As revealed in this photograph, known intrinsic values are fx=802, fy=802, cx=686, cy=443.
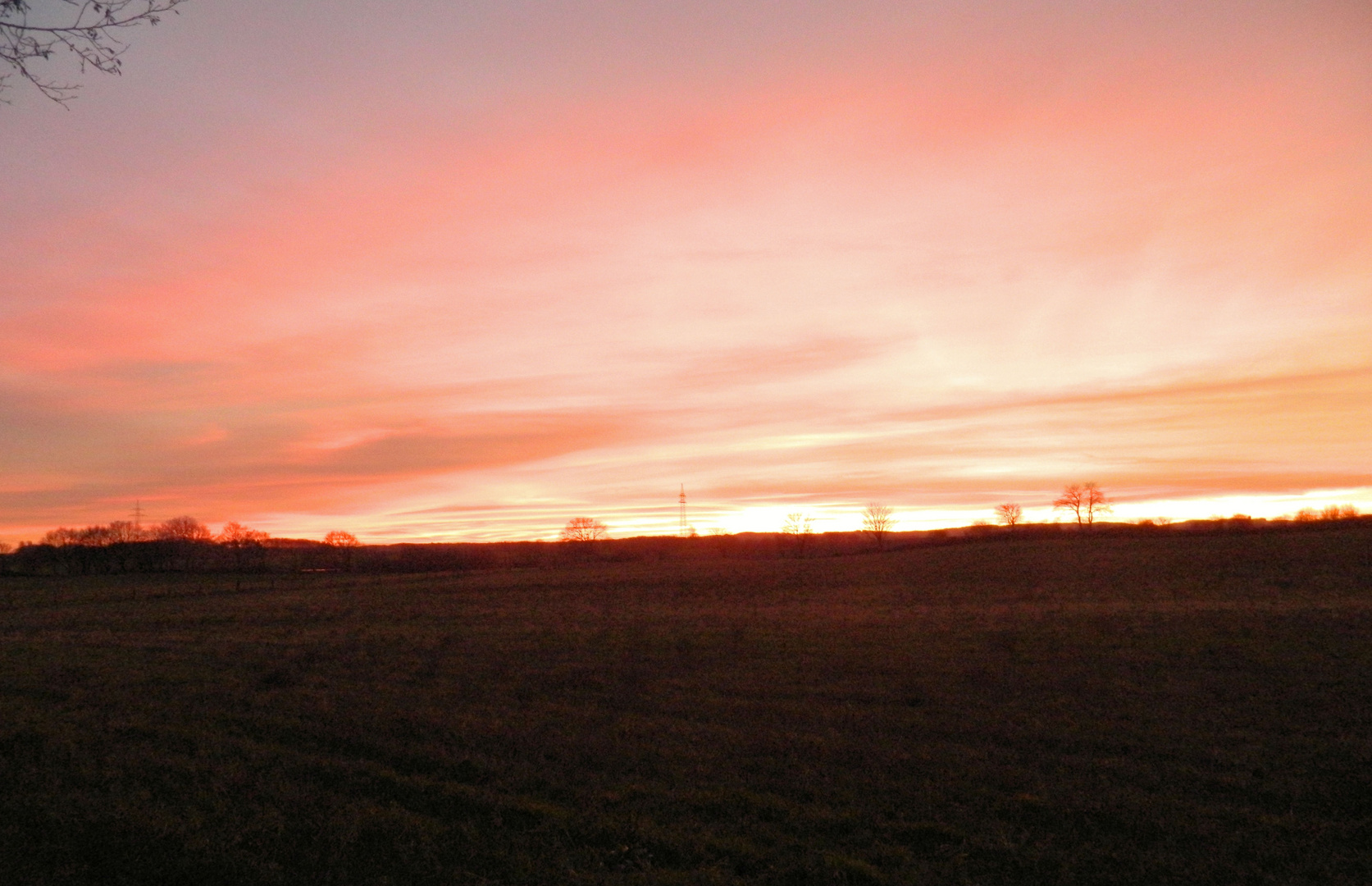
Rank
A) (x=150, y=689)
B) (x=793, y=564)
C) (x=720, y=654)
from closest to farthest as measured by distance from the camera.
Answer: (x=150, y=689) → (x=720, y=654) → (x=793, y=564)

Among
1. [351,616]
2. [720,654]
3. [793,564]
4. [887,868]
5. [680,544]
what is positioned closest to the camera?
[887,868]

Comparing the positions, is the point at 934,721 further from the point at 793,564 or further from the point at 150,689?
the point at 793,564

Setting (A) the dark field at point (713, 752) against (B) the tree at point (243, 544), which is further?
(B) the tree at point (243, 544)

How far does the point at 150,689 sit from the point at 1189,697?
2088 cm

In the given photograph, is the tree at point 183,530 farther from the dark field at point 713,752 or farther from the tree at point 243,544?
the dark field at point 713,752

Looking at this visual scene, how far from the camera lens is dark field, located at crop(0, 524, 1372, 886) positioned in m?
7.88

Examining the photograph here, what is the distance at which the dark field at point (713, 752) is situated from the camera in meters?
7.88

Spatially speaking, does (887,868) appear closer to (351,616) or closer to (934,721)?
(934,721)

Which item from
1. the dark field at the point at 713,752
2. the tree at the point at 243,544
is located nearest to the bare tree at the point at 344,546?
the tree at the point at 243,544

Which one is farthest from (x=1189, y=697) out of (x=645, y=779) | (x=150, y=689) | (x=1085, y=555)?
(x=1085, y=555)

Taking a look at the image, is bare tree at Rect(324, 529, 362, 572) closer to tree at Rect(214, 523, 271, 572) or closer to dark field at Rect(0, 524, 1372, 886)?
tree at Rect(214, 523, 271, 572)

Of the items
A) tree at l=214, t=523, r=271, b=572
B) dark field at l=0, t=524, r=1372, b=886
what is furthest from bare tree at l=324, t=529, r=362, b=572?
dark field at l=0, t=524, r=1372, b=886

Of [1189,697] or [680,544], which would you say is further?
[680,544]

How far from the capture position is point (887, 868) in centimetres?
763
